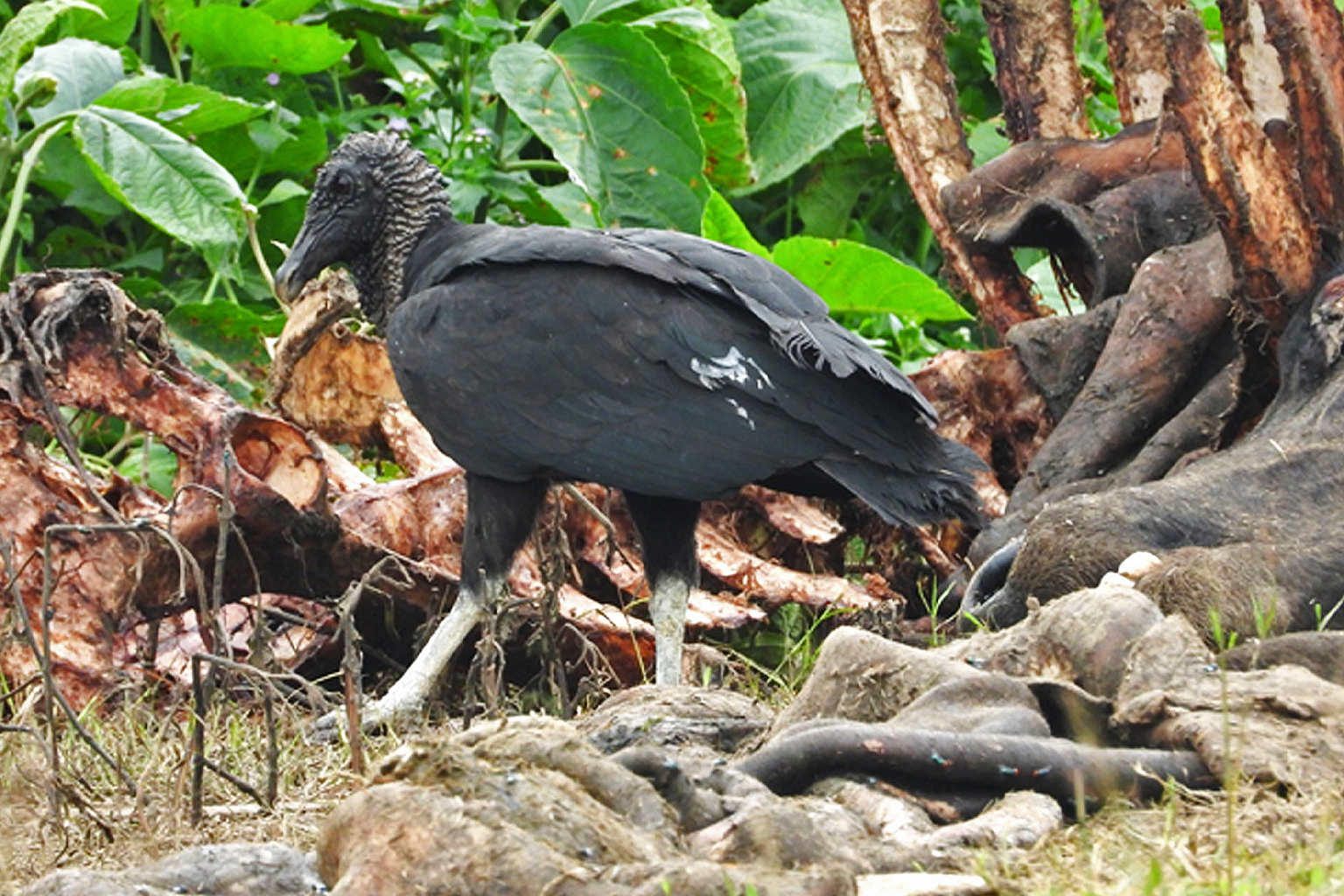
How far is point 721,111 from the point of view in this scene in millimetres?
7539

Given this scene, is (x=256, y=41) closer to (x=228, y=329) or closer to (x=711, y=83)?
(x=228, y=329)

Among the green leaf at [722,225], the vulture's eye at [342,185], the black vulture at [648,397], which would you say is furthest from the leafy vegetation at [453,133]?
the black vulture at [648,397]

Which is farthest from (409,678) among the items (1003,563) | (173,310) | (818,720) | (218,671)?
(173,310)

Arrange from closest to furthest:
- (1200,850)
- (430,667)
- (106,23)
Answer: (1200,850) < (430,667) < (106,23)

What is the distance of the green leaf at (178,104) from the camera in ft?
21.3

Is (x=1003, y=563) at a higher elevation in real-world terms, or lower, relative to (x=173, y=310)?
lower

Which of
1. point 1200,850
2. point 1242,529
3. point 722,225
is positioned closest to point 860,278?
point 722,225

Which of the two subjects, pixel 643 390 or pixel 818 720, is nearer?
pixel 818 720

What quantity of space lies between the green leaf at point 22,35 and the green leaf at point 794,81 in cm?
271

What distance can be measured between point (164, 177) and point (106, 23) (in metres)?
1.57

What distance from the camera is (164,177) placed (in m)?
6.08

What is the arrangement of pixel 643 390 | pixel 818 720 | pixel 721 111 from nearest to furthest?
pixel 818 720
pixel 643 390
pixel 721 111

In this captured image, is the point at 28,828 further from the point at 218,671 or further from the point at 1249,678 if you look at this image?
the point at 1249,678

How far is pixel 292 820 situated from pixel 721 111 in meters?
4.95
